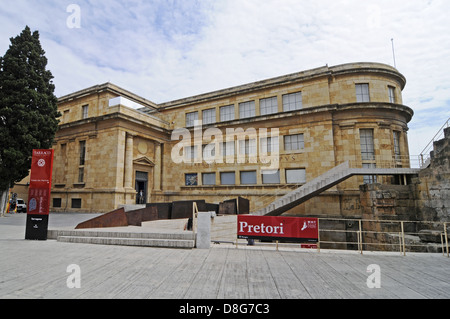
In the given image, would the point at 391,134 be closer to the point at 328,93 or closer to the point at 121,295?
the point at 328,93

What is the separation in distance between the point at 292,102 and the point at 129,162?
17.8 metres

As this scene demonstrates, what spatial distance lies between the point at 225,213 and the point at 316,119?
1246 cm

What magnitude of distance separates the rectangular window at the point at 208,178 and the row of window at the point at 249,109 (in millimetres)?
6190

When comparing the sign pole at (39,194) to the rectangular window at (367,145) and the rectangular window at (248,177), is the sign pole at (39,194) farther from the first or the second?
the rectangular window at (367,145)

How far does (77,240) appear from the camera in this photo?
1115cm

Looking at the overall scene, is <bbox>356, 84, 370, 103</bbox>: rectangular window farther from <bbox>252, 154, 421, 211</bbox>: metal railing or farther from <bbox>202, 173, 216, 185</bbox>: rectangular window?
<bbox>202, 173, 216, 185</bbox>: rectangular window

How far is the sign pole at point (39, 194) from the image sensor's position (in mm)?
11312

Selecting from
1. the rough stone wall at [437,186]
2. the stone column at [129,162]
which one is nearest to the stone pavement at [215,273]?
the rough stone wall at [437,186]

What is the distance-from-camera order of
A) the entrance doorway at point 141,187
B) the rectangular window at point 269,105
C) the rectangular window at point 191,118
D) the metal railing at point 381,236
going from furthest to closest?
the rectangular window at point 191,118 → the entrance doorway at point 141,187 → the rectangular window at point 269,105 → the metal railing at point 381,236

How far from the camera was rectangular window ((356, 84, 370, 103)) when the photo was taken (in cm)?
2309

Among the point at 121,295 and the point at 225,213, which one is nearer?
the point at 121,295

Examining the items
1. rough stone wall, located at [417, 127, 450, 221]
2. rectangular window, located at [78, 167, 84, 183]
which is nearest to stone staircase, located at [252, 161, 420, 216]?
rough stone wall, located at [417, 127, 450, 221]

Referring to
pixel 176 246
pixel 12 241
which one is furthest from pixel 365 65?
pixel 12 241

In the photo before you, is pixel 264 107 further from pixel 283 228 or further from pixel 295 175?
pixel 283 228
